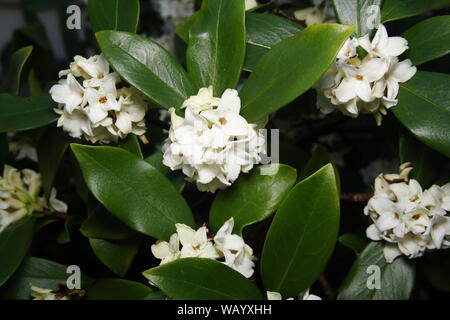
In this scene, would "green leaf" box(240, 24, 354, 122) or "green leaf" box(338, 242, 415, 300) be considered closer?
"green leaf" box(240, 24, 354, 122)

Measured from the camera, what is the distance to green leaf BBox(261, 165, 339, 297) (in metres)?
0.65

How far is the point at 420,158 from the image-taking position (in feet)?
2.56

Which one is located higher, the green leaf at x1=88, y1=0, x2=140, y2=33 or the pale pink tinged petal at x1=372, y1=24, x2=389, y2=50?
the green leaf at x1=88, y1=0, x2=140, y2=33

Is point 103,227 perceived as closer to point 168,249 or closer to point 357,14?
point 168,249

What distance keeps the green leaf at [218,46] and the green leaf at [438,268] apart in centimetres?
42

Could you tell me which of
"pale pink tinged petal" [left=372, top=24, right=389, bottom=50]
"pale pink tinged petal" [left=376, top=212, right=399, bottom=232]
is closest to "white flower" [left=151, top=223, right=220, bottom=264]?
"pale pink tinged petal" [left=376, top=212, right=399, bottom=232]

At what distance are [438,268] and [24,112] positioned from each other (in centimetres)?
68

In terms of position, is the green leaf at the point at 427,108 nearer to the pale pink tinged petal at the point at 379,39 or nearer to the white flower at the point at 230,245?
the pale pink tinged petal at the point at 379,39

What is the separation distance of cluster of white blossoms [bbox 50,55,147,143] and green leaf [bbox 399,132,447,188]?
1.25 ft

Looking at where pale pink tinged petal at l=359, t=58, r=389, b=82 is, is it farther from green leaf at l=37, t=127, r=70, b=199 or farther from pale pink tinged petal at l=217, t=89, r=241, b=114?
green leaf at l=37, t=127, r=70, b=199

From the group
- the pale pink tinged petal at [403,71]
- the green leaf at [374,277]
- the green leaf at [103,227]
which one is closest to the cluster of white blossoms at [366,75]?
the pale pink tinged petal at [403,71]

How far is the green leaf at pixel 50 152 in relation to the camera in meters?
0.84
